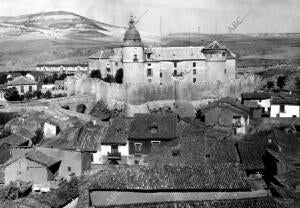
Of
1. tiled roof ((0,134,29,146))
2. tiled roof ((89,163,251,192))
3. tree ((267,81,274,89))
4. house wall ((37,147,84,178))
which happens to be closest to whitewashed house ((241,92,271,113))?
tree ((267,81,274,89))

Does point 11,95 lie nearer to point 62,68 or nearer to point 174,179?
point 62,68

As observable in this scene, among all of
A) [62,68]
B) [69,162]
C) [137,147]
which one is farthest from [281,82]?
[62,68]

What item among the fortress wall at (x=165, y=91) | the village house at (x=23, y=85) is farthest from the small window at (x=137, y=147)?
the village house at (x=23, y=85)

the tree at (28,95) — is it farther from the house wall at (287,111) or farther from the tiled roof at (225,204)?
the tiled roof at (225,204)

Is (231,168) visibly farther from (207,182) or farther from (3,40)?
(3,40)

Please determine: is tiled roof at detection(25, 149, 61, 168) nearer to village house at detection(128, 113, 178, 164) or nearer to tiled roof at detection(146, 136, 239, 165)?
village house at detection(128, 113, 178, 164)

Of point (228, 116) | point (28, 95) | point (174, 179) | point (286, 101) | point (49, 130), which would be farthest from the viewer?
point (28, 95)

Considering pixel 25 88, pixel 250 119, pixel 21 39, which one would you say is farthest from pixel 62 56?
pixel 250 119
